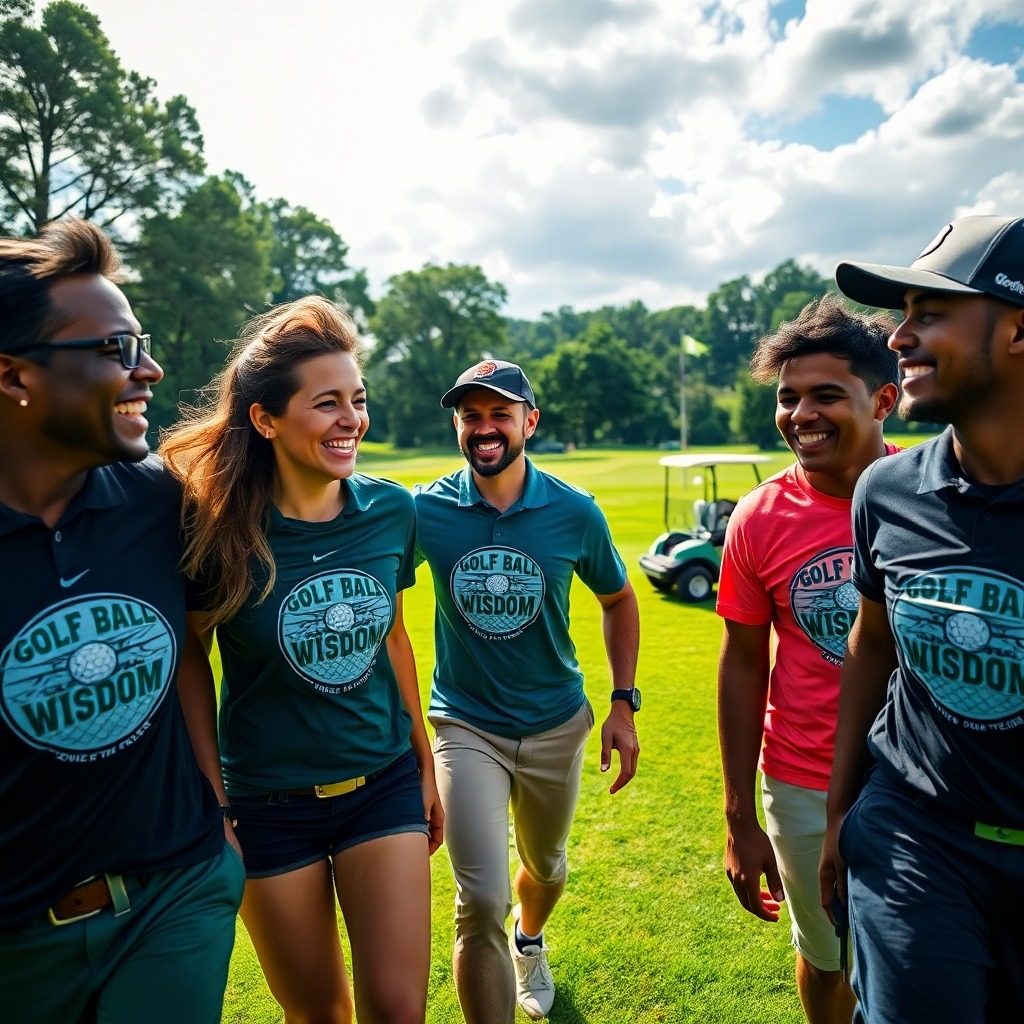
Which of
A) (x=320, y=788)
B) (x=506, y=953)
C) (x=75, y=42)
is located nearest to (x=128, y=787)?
(x=320, y=788)

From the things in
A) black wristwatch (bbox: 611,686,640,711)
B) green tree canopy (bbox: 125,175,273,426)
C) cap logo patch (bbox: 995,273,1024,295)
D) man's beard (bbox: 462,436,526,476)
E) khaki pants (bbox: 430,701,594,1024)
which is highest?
green tree canopy (bbox: 125,175,273,426)

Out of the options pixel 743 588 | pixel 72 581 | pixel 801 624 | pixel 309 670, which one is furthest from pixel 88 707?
pixel 801 624

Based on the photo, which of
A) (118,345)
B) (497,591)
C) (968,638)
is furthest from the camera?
(497,591)

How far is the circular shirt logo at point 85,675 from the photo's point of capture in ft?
6.89

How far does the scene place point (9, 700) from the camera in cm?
208

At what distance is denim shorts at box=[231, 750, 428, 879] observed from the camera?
2902mm

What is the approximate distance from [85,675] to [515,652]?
2072 millimetres

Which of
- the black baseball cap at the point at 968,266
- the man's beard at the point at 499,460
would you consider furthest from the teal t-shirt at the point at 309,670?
the black baseball cap at the point at 968,266

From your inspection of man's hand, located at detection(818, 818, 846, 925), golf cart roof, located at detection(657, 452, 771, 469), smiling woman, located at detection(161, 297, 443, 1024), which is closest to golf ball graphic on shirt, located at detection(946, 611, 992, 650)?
man's hand, located at detection(818, 818, 846, 925)

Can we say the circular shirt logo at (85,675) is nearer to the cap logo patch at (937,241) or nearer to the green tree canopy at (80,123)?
the cap logo patch at (937,241)

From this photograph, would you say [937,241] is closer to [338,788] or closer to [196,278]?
[338,788]

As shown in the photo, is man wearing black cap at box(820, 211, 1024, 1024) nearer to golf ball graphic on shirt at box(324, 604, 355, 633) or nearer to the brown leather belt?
golf ball graphic on shirt at box(324, 604, 355, 633)

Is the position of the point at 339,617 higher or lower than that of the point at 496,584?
higher

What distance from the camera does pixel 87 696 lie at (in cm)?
218
